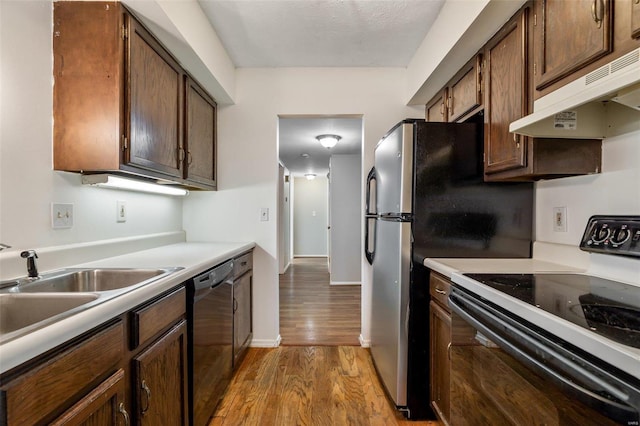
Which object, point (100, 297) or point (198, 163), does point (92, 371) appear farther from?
point (198, 163)

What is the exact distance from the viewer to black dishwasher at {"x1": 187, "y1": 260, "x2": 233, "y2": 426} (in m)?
1.39

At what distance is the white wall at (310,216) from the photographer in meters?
7.90

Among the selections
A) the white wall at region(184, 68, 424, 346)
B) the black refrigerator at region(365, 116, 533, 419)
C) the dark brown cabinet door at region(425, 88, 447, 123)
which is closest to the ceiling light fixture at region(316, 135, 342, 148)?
the white wall at region(184, 68, 424, 346)

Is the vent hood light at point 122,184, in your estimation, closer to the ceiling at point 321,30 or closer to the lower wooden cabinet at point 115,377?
the lower wooden cabinet at point 115,377

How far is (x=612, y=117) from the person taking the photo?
1.22m

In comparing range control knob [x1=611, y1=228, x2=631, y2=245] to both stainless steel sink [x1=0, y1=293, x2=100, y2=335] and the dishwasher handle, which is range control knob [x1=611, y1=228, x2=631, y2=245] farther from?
stainless steel sink [x1=0, y1=293, x2=100, y2=335]

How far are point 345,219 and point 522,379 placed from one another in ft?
13.9

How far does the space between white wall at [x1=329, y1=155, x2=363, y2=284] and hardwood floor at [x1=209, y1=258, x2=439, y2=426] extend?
1589mm

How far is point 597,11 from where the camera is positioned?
102 cm

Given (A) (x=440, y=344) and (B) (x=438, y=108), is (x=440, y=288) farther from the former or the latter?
(B) (x=438, y=108)

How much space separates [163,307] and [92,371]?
365mm

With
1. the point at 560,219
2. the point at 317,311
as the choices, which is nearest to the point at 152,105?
the point at 560,219

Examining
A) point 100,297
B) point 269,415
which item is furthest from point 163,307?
point 269,415

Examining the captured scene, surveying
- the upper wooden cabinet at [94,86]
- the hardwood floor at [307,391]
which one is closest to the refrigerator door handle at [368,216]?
the hardwood floor at [307,391]
